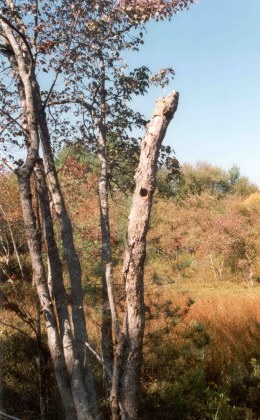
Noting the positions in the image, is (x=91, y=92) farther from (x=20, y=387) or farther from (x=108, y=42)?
(x=20, y=387)

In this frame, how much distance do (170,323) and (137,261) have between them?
289 centimetres

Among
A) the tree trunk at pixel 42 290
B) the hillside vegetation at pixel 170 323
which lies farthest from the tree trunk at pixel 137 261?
the hillside vegetation at pixel 170 323

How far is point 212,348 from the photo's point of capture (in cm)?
682

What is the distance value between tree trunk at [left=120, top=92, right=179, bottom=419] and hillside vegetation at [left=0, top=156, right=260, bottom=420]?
1.61 metres

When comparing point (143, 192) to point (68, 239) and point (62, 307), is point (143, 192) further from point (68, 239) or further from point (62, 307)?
point (68, 239)

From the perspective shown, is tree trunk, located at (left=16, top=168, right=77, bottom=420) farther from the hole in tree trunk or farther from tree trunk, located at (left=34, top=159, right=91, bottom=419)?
the hole in tree trunk

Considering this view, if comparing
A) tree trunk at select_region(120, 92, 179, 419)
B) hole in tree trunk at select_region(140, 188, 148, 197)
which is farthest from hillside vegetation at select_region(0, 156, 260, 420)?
hole in tree trunk at select_region(140, 188, 148, 197)

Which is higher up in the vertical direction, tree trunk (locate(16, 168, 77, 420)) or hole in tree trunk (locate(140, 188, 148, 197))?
hole in tree trunk (locate(140, 188, 148, 197))

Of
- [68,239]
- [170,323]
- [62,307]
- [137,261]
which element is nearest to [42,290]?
[62,307]

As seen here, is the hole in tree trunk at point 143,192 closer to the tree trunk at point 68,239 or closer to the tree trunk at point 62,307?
the tree trunk at point 62,307

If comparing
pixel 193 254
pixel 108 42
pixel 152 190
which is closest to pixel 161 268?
pixel 193 254

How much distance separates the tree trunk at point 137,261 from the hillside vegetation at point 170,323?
1.61 meters

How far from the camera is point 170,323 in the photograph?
17.4 feet

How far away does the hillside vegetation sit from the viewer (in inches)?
203
